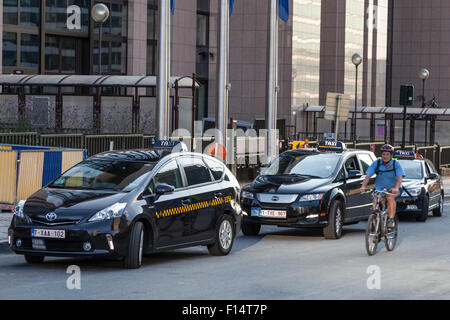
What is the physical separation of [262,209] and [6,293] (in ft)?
25.3

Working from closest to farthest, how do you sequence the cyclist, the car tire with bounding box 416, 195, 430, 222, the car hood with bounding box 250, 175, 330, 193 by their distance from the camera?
the cyclist → the car hood with bounding box 250, 175, 330, 193 → the car tire with bounding box 416, 195, 430, 222

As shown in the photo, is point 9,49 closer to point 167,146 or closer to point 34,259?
point 167,146

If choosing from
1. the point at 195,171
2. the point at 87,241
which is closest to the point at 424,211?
the point at 195,171

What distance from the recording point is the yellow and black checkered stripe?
13.6 metres

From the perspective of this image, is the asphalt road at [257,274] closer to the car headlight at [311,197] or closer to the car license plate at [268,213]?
the car license plate at [268,213]

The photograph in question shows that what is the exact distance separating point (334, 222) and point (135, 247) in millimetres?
6054

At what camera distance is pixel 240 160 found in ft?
107

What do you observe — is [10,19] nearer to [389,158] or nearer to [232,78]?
[232,78]

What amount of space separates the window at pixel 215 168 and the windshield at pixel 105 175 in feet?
4.79

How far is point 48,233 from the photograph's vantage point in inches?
500

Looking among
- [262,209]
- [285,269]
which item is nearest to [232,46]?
[262,209]

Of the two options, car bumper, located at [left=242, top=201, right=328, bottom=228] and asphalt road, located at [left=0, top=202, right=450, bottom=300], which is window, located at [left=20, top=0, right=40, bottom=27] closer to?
car bumper, located at [left=242, top=201, right=328, bottom=228]

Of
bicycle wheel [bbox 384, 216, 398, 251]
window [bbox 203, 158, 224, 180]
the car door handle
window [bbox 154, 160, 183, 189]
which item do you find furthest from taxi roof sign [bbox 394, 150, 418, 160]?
the car door handle

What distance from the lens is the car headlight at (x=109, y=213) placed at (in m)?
12.7
